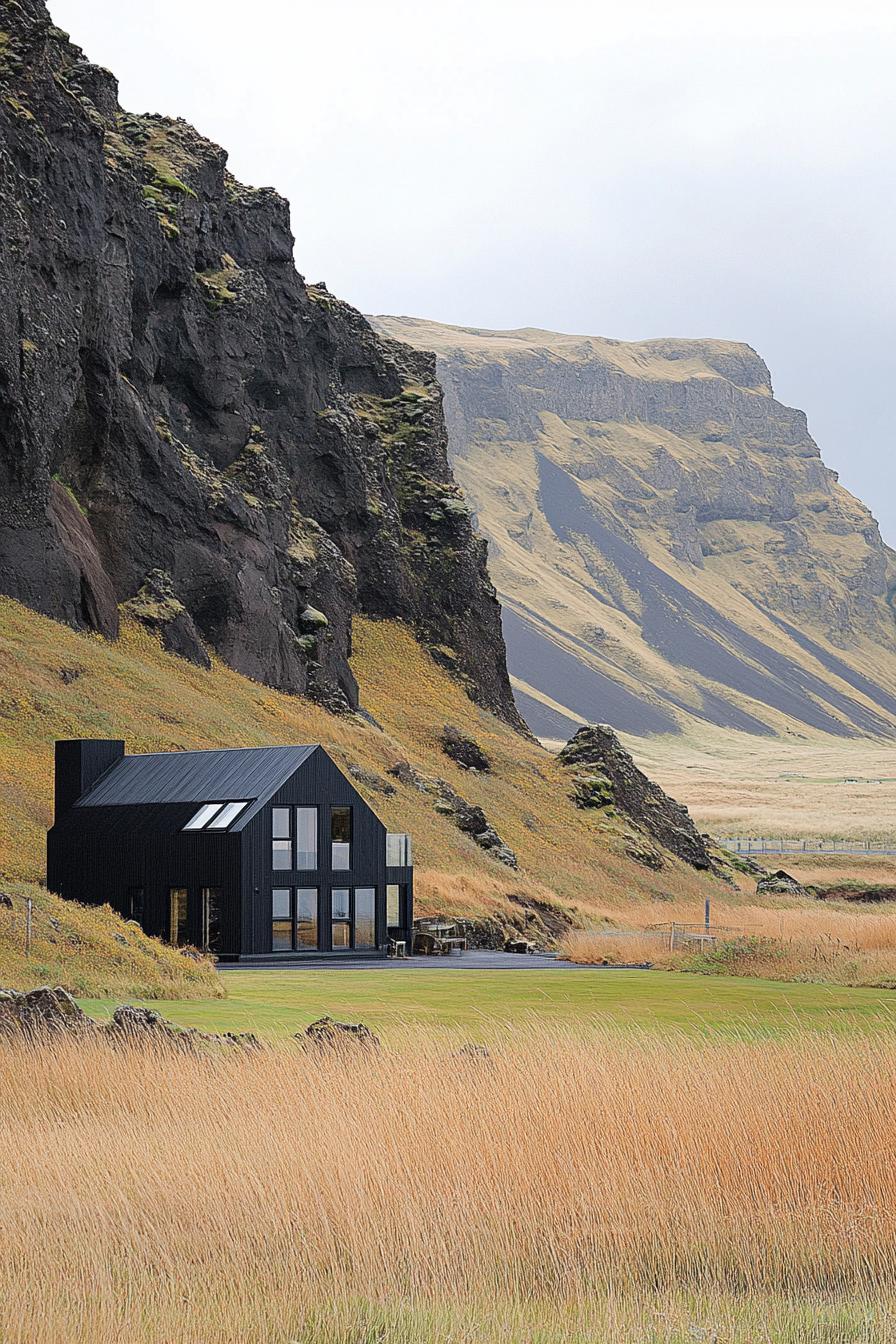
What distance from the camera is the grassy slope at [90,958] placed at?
31.0 m

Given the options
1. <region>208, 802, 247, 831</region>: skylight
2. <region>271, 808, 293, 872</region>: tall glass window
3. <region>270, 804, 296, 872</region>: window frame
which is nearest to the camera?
<region>208, 802, 247, 831</region>: skylight

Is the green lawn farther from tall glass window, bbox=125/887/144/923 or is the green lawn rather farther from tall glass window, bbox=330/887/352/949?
tall glass window, bbox=125/887/144/923

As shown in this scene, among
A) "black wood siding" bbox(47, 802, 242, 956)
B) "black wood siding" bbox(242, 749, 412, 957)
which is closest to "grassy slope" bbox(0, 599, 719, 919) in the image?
"black wood siding" bbox(47, 802, 242, 956)

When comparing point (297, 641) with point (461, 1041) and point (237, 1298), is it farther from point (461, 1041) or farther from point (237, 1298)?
point (237, 1298)

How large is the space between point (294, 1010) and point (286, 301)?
84.9 meters

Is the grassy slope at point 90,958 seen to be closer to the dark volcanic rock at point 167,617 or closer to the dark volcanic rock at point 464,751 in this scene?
the dark volcanic rock at point 167,617

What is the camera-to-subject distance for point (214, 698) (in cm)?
7931

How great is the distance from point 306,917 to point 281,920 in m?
1.20

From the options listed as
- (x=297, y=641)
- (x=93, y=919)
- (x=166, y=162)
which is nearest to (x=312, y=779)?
(x=93, y=919)

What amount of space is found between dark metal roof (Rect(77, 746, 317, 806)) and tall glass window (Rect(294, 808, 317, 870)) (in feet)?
4.94

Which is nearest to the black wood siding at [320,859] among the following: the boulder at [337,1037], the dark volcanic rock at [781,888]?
the boulder at [337,1037]

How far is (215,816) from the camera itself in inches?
1916

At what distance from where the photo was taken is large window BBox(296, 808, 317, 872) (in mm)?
49688

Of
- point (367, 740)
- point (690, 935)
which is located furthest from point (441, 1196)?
point (367, 740)
